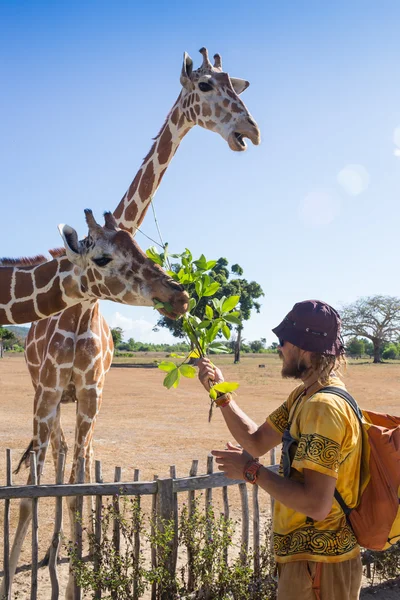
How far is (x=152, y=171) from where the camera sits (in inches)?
265

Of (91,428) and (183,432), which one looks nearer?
(91,428)

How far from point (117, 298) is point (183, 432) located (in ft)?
31.8

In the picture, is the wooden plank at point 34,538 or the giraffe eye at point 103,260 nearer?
the giraffe eye at point 103,260

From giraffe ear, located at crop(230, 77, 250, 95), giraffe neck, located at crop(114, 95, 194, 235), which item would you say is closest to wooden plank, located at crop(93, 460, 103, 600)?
giraffe neck, located at crop(114, 95, 194, 235)

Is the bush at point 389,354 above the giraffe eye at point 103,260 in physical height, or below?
below

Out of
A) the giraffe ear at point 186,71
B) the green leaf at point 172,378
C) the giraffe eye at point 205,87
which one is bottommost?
the green leaf at point 172,378

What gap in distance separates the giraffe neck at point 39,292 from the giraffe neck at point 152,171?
6.25 ft

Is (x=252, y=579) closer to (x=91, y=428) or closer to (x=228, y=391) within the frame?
(x=91, y=428)

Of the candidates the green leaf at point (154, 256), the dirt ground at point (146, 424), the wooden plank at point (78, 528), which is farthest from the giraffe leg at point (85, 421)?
the green leaf at point (154, 256)

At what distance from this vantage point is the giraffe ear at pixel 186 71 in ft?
22.7

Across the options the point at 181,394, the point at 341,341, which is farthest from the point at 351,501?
the point at 181,394

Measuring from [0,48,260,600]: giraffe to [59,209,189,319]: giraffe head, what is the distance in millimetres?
1486

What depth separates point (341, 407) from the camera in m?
2.46

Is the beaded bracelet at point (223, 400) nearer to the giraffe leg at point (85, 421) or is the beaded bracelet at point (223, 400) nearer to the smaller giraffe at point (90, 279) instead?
the smaller giraffe at point (90, 279)
